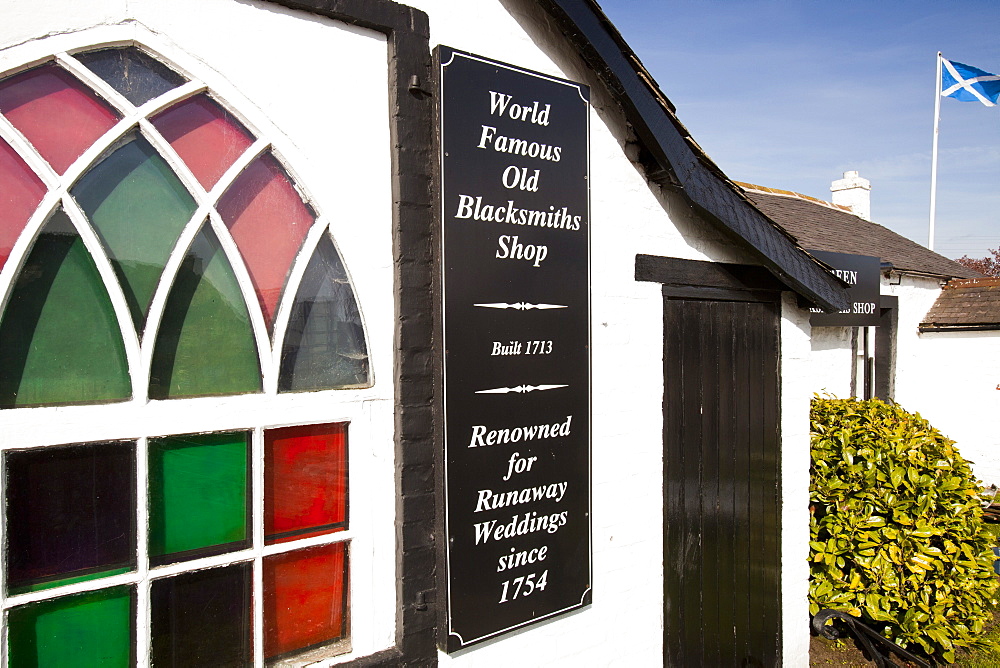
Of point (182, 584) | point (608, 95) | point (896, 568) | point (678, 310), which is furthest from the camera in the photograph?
point (896, 568)

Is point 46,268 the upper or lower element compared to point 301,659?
upper

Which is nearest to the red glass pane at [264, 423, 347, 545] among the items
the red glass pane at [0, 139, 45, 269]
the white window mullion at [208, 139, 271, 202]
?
the white window mullion at [208, 139, 271, 202]

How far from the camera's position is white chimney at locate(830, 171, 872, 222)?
13602 millimetres

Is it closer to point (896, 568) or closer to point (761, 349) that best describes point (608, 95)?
point (761, 349)

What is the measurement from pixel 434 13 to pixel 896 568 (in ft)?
16.5

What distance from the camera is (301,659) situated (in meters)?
2.46

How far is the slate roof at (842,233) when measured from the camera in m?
9.88

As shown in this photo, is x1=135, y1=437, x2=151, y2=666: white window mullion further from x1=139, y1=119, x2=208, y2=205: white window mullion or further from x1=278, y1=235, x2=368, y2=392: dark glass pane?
x1=139, y1=119, x2=208, y2=205: white window mullion

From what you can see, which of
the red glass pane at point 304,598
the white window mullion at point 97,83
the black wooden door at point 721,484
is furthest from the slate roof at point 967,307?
the white window mullion at point 97,83

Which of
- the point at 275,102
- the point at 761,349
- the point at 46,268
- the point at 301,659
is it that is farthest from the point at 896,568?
the point at 46,268

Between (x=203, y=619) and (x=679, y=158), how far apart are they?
297cm

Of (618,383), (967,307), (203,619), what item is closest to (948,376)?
(967,307)

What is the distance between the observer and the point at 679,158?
351 cm

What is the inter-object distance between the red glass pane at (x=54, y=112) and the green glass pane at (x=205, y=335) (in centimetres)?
43
